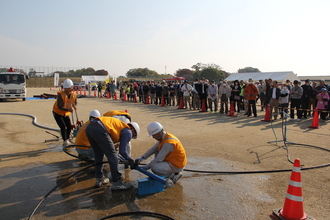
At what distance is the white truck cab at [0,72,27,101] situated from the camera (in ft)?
73.4

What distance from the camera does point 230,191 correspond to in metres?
4.76

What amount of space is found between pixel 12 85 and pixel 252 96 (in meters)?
19.4

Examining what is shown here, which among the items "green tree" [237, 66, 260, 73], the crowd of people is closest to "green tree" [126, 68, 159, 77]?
"green tree" [237, 66, 260, 73]

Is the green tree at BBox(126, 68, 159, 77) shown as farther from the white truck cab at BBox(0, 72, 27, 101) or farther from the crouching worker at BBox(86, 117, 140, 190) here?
the crouching worker at BBox(86, 117, 140, 190)

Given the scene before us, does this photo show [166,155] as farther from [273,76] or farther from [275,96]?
[273,76]

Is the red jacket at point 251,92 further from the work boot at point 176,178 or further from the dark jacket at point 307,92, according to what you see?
the work boot at point 176,178

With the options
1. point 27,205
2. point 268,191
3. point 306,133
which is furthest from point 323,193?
point 306,133

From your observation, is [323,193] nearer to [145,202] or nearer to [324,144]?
[145,202]

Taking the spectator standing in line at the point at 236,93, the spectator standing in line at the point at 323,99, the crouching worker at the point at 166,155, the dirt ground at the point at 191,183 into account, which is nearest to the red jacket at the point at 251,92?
the spectator standing in line at the point at 236,93

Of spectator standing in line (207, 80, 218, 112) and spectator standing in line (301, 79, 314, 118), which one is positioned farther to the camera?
spectator standing in line (207, 80, 218, 112)

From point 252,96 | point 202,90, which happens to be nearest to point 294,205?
point 252,96

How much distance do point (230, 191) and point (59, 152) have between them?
4.76 meters

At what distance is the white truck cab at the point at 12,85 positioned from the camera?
22359mm

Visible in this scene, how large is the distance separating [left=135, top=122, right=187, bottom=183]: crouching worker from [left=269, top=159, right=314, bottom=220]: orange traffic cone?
1.76 meters
